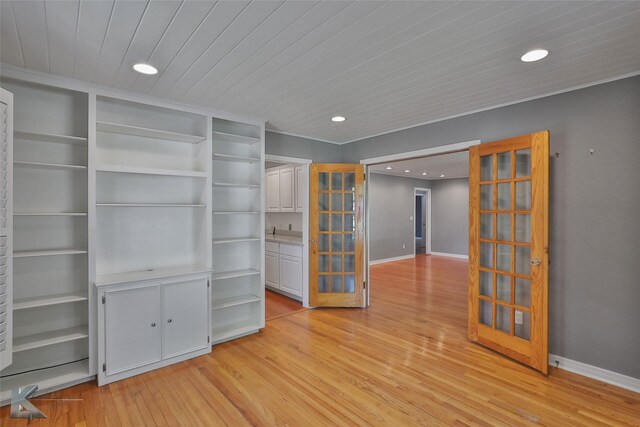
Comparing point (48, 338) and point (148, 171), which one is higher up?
point (148, 171)

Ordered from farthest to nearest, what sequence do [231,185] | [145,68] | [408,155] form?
[408,155], [231,185], [145,68]

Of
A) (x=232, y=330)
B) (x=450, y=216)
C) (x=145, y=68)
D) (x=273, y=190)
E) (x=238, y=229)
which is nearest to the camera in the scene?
(x=145, y=68)

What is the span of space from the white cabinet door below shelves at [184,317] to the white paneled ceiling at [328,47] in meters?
1.84

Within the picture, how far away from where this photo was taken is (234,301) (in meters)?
3.63

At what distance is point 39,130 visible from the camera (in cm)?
267

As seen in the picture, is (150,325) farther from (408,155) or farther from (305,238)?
(408,155)

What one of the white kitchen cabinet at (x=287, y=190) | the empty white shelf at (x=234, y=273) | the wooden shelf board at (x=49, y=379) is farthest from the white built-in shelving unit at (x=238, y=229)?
the white kitchen cabinet at (x=287, y=190)

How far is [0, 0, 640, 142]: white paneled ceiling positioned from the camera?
1707mm

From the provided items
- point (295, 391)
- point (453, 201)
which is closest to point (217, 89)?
point (295, 391)

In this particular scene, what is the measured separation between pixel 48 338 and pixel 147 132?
6.35ft

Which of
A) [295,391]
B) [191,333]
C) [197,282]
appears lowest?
[295,391]

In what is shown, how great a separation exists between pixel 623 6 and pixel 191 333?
3913 millimetres

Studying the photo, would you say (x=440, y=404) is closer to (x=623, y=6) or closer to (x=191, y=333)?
(x=191, y=333)

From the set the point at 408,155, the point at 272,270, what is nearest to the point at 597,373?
the point at 408,155
